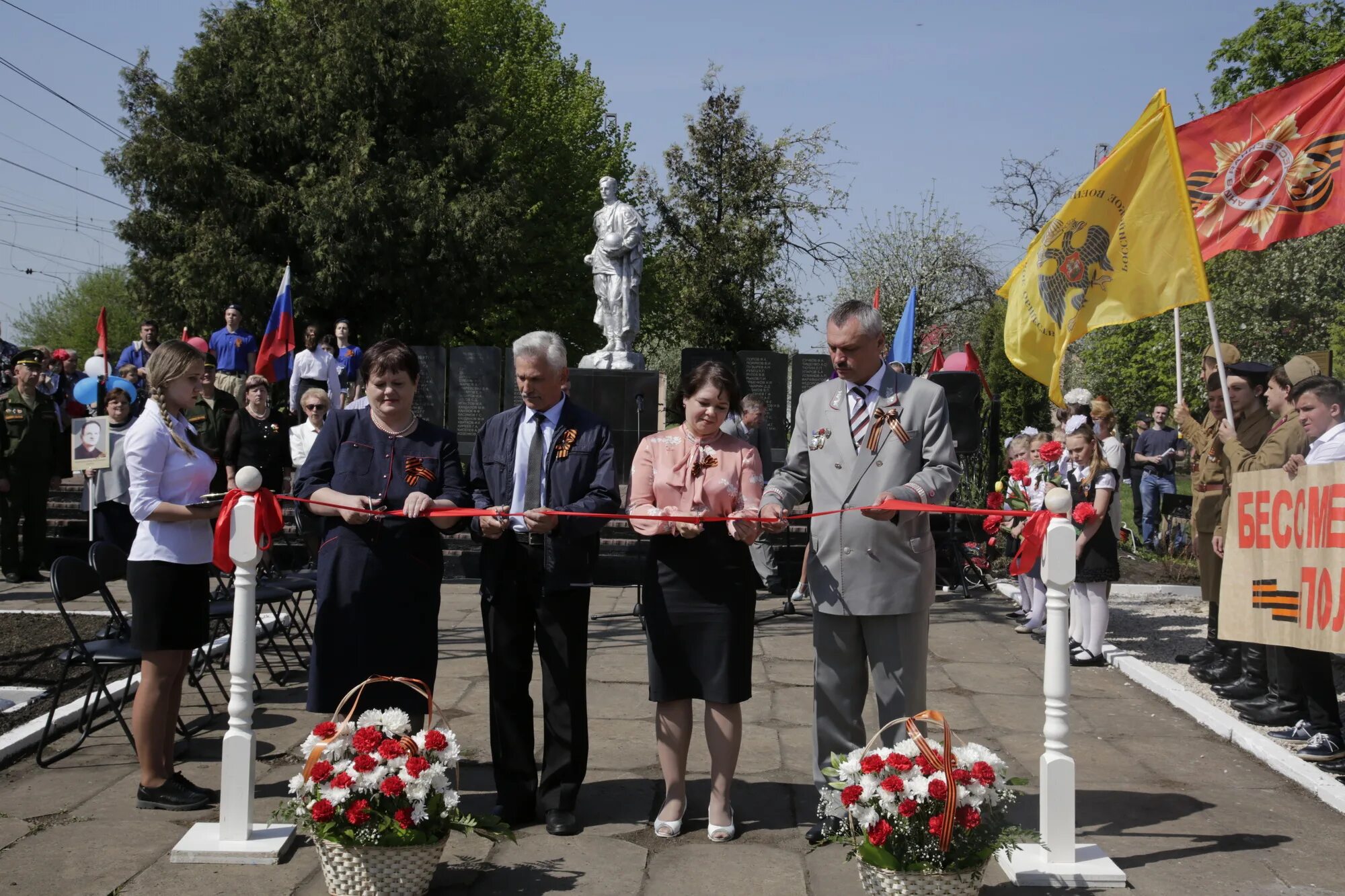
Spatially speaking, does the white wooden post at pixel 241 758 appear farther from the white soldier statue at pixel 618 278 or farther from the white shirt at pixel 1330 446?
the white soldier statue at pixel 618 278

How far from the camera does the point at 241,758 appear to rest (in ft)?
14.8

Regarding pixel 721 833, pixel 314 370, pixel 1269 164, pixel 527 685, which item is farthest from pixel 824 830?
pixel 314 370

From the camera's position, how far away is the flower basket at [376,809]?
3.96 m

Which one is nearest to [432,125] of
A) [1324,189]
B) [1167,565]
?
[1167,565]

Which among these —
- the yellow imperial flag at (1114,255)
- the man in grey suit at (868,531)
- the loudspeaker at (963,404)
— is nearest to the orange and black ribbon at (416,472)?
the man in grey suit at (868,531)

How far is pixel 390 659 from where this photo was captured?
15.7ft

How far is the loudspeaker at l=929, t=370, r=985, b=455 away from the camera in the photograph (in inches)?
508

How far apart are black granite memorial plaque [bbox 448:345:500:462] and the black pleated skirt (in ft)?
44.4

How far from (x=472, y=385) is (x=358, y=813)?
47.8ft

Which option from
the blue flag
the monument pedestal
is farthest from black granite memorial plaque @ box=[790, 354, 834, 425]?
the blue flag

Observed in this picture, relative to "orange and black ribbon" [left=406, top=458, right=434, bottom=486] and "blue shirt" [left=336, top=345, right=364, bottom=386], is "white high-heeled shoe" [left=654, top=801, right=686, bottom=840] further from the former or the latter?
"blue shirt" [left=336, top=345, right=364, bottom=386]

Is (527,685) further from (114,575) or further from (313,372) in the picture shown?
(313,372)

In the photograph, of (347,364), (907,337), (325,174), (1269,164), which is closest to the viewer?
(1269,164)

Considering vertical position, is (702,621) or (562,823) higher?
(702,621)
